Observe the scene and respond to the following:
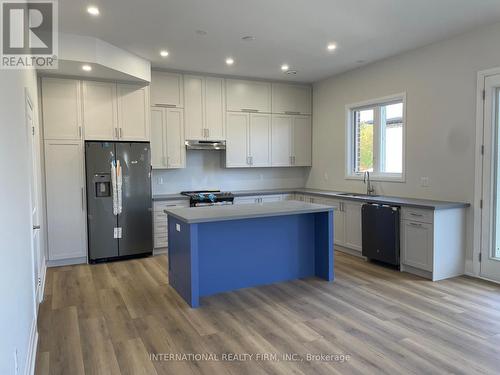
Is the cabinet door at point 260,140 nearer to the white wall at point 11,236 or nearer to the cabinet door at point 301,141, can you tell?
the cabinet door at point 301,141

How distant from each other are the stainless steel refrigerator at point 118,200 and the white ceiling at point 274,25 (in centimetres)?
142

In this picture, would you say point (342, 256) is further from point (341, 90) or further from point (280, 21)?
point (280, 21)

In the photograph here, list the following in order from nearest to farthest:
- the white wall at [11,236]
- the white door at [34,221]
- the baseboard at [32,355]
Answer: the white wall at [11,236], the baseboard at [32,355], the white door at [34,221]

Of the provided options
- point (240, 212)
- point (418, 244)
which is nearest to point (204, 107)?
point (240, 212)

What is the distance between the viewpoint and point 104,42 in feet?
14.6

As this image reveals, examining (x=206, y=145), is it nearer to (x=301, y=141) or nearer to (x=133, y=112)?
(x=133, y=112)

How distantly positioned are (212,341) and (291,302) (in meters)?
1.06

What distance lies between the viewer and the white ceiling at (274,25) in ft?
11.5

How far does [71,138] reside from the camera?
497 cm

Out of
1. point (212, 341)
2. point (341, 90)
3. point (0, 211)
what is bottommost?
point (212, 341)

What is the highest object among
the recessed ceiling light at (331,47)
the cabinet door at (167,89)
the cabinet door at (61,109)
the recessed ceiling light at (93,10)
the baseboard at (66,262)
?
the recessed ceiling light at (331,47)

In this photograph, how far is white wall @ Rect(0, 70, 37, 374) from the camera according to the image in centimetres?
169

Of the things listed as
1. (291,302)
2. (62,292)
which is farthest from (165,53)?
(291,302)

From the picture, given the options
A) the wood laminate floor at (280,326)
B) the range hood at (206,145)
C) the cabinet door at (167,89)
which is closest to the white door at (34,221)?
the wood laminate floor at (280,326)
